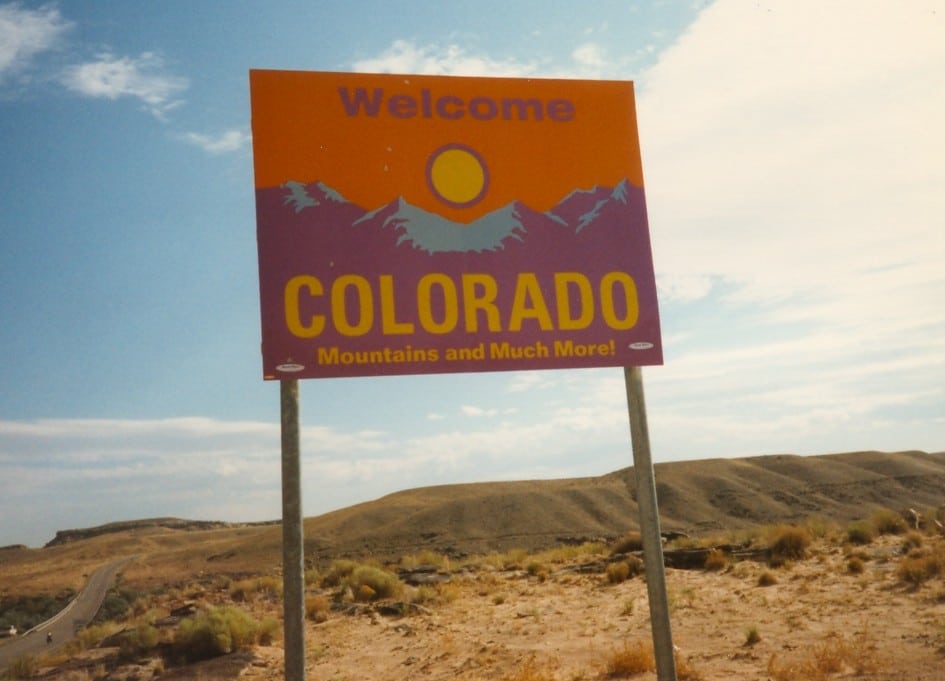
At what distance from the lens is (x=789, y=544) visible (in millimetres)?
19922

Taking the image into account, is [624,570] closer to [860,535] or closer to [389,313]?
[860,535]

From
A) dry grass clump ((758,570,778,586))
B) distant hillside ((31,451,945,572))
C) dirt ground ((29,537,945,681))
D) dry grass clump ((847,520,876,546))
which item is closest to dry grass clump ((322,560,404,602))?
dirt ground ((29,537,945,681))

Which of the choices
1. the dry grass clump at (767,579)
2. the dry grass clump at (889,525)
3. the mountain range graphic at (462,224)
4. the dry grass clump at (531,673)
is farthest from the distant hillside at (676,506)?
the mountain range graphic at (462,224)

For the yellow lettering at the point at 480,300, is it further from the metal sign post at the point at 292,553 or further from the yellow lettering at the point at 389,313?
the metal sign post at the point at 292,553

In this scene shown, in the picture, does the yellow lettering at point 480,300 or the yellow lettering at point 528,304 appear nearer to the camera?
the yellow lettering at point 480,300

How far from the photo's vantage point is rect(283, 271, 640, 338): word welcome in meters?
5.29

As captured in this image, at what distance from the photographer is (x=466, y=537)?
50.8m

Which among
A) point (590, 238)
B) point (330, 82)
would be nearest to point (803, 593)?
point (590, 238)

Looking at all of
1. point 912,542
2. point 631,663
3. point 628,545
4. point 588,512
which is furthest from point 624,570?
point 588,512

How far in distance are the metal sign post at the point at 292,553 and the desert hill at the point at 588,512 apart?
3953 cm

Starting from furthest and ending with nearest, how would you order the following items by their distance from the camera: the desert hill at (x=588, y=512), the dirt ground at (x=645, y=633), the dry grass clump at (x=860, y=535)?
the desert hill at (x=588, y=512)
the dry grass clump at (x=860, y=535)
the dirt ground at (x=645, y=633)

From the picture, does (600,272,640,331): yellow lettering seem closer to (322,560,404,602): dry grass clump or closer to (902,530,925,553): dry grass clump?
(322,560,404,602): dry grass clump

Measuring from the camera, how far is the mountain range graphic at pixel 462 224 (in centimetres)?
546

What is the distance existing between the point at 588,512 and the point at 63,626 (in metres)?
36.1
